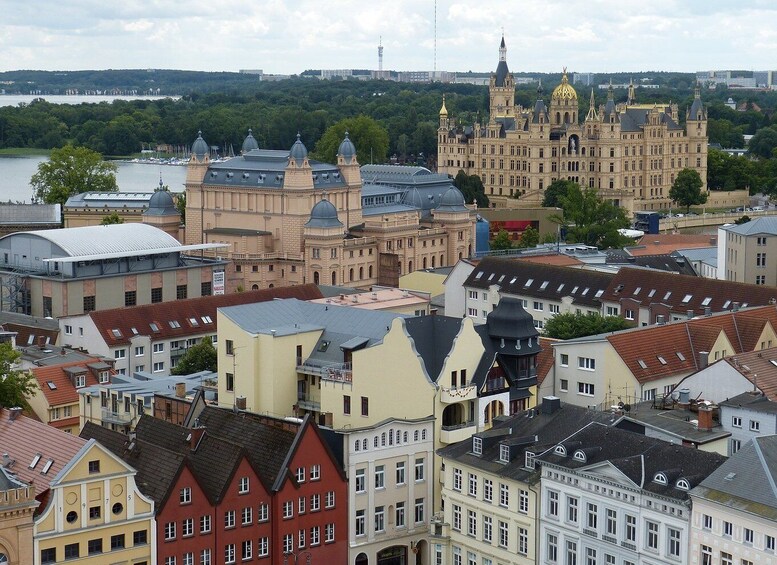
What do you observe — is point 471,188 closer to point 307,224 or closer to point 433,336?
point 307,224

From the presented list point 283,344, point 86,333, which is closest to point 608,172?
point 86,333

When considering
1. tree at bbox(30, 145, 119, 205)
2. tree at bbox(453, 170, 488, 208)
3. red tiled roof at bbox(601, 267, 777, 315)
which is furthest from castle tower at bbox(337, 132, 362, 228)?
tree at bbox(453, 170, 488, 208)

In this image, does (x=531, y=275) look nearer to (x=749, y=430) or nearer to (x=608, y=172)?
(x=749, y=430)

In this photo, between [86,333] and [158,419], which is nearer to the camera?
[158,419]

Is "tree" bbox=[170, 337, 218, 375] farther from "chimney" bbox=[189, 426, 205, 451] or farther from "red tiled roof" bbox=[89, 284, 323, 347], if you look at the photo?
"chimney" bbox=[189, 426, 205, 451]

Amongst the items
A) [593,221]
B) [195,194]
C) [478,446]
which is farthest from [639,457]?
[593,221]

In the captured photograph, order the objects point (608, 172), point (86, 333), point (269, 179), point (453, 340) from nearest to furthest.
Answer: point (453, 340) < point (86, 333) < point (269, 179) < point (608, 172)

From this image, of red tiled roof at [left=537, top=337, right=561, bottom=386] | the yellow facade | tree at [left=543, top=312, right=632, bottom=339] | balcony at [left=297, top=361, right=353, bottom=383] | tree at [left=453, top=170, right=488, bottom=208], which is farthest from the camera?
tree at [left=453, top=170, right=488, bottom=208]

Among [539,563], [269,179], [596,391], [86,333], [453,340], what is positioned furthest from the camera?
[269,179]
